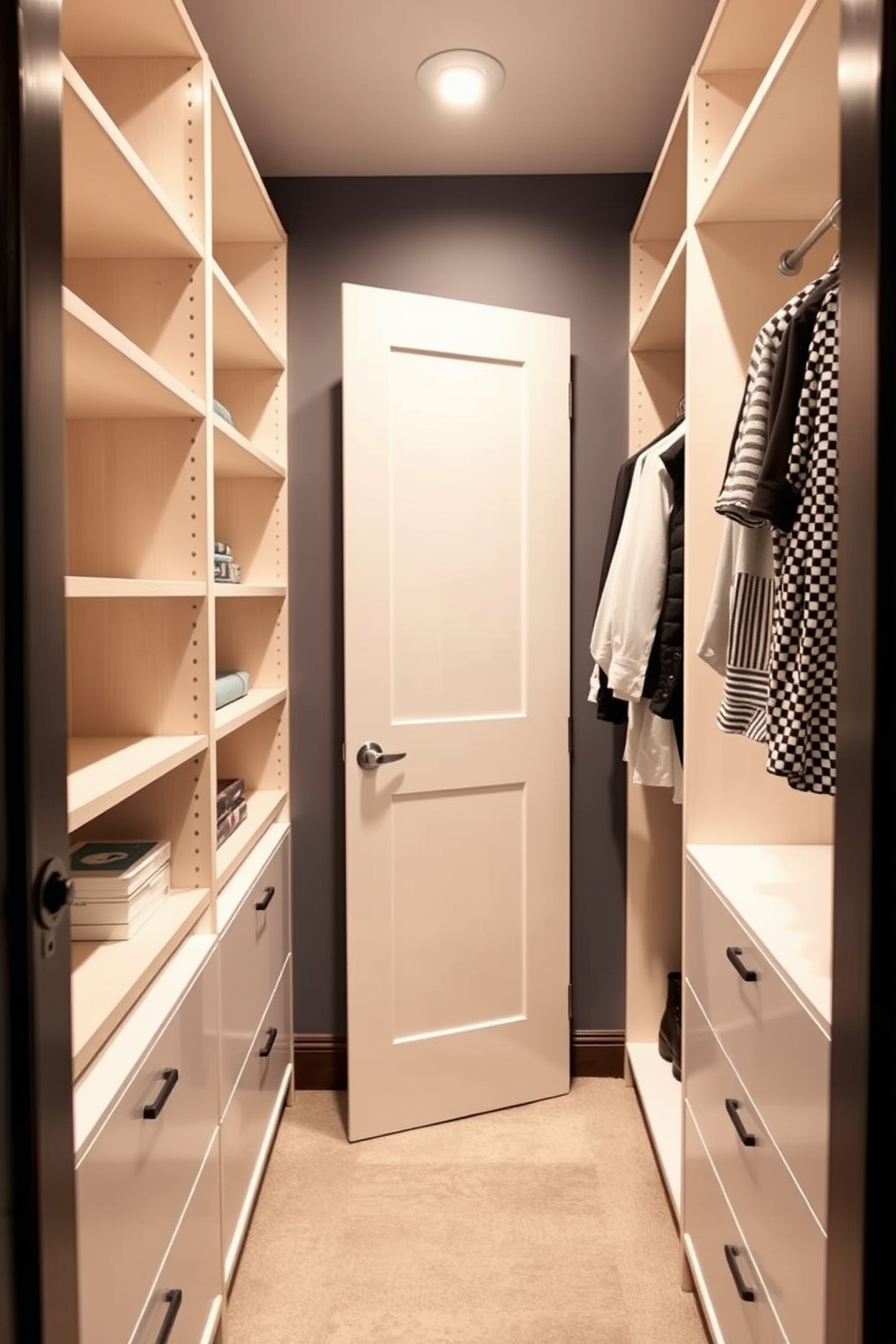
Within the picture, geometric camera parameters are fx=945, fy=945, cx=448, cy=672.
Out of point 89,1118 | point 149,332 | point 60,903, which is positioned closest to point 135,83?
point 149,332

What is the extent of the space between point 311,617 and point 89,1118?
1.75m

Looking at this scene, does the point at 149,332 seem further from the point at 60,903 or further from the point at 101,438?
the point at 60,903

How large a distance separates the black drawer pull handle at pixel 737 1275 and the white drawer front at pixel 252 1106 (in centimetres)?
91

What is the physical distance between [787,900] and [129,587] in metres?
1.12

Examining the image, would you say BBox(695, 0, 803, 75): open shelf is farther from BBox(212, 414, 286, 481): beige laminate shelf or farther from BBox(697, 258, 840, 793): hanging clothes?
BBox(212, 414, 286, 481): beige laminate shelf

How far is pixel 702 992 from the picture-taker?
5.73 ft

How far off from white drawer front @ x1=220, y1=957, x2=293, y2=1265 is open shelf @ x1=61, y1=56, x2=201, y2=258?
157 cm

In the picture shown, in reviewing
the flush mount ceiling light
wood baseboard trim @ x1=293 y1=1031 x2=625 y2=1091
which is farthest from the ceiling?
wood baseboard trim @ x1=293 y1=1031 x2=625 y2=1091

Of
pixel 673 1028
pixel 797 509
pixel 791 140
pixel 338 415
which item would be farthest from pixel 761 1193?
pixel 338 415

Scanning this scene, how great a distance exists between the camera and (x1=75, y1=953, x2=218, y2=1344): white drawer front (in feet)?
3.56

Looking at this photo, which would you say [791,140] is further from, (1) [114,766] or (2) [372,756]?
(2) [372,756]

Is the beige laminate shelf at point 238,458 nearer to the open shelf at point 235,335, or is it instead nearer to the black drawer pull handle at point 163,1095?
the open shelf at point 235,335

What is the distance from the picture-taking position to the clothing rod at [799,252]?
1.44m

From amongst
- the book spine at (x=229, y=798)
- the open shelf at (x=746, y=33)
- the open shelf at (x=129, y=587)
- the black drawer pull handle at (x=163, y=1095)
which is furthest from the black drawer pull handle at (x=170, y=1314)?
the open shelf at (x=746, y=33)
